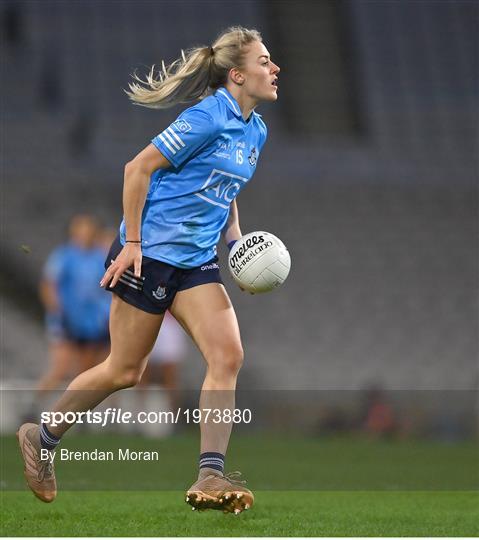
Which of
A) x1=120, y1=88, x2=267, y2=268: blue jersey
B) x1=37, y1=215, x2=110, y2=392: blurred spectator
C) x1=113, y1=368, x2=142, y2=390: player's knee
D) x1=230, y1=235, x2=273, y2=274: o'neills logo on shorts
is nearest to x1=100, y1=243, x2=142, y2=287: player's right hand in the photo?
x1=120, y1=88, x2=267, y2=268: blue jersey

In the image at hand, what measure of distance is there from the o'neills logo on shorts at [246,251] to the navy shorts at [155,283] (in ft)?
0.98

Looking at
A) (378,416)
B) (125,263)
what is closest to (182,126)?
(125,263)

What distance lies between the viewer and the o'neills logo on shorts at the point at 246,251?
5633 millimetres

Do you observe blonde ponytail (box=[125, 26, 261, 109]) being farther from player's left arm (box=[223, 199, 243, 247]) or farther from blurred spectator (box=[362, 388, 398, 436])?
blurred spectator (box=[362, 388, 398, 436])

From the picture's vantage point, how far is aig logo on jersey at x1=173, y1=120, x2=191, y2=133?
203 inches

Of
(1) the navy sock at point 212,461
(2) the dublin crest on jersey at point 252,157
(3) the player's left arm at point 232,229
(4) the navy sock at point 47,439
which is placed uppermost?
(2) the dublin crest on jersey at point 252,157

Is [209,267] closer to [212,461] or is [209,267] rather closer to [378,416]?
[212,461]

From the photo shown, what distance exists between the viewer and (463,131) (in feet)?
64.5

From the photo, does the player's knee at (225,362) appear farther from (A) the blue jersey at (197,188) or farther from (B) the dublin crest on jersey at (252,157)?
(B) the dublin crest on jersey at (252,157)

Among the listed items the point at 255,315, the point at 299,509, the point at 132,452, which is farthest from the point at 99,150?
the point at 299,509

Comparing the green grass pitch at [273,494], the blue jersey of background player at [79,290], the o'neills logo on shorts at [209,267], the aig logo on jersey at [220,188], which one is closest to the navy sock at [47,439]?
the green grass pitch at [273,494]

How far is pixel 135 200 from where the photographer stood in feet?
17.0

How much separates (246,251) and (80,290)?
6453 millimetres

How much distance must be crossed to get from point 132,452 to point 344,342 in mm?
7960
